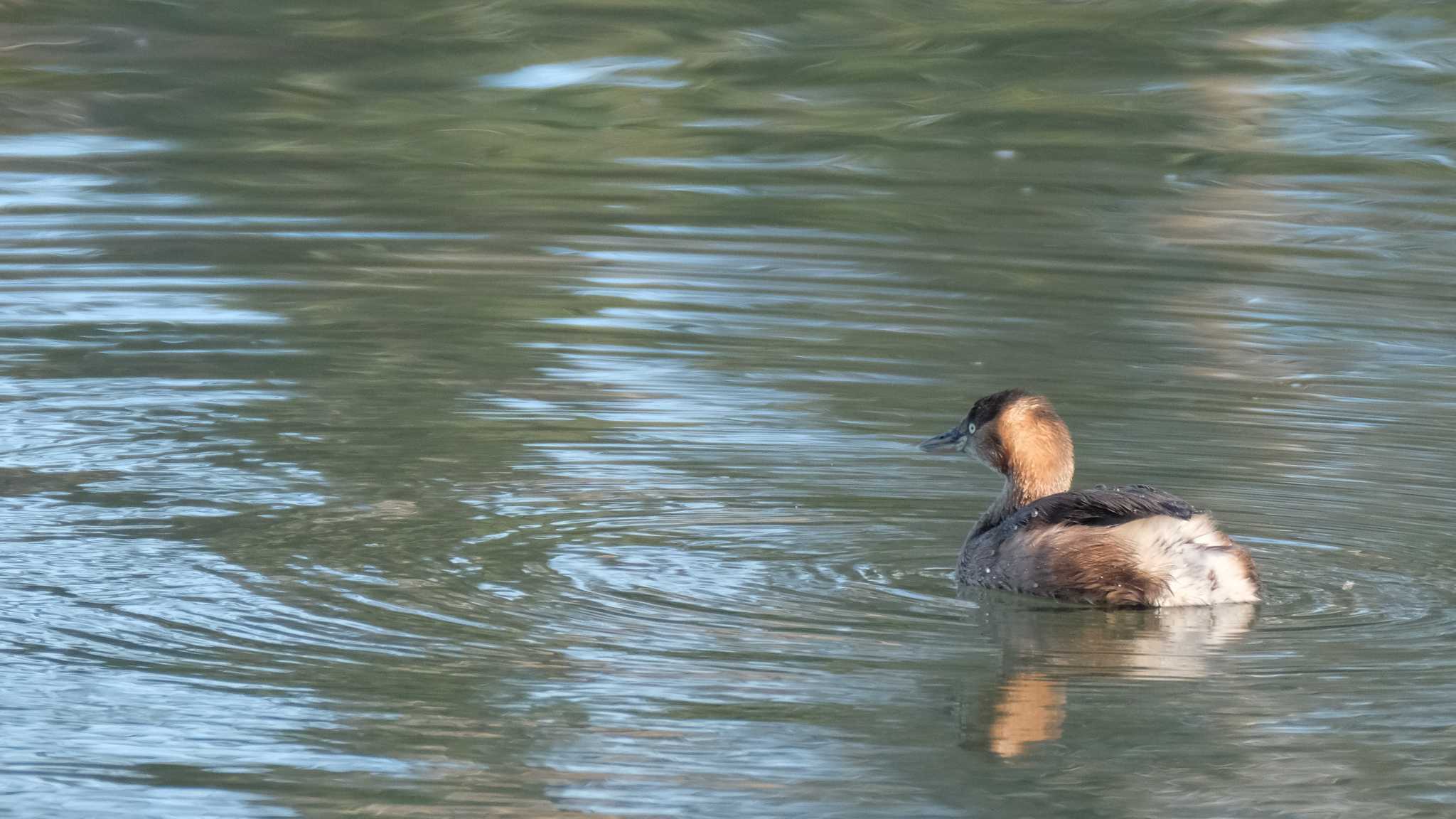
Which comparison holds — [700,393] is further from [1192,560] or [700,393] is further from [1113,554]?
[1192,560]

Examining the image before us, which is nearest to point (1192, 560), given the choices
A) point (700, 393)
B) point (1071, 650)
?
point (1071, 650)

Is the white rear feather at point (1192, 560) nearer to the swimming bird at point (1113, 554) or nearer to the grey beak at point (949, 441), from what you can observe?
the swimming bird at point (1113, 554)

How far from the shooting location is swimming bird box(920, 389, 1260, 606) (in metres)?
7.59

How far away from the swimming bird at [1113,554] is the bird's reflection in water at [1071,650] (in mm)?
57

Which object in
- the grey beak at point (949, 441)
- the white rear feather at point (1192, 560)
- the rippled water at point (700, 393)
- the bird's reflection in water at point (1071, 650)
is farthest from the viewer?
the grey beak at point (949, 441)

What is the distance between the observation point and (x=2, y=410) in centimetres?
989

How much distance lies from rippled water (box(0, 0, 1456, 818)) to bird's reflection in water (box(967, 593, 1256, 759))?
23 mm

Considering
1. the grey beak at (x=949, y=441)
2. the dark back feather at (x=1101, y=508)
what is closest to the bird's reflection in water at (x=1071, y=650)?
the dark back feather at (x=1101, y=508)

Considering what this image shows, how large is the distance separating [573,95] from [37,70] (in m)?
3.80

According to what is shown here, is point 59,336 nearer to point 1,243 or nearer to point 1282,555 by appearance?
point 1,243

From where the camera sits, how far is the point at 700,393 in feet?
34.5

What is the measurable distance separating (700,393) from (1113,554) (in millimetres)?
3180

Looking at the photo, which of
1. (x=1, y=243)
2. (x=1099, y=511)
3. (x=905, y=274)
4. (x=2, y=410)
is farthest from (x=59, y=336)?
(x=1099, y=511)

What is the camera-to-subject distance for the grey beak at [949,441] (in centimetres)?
A: 872
